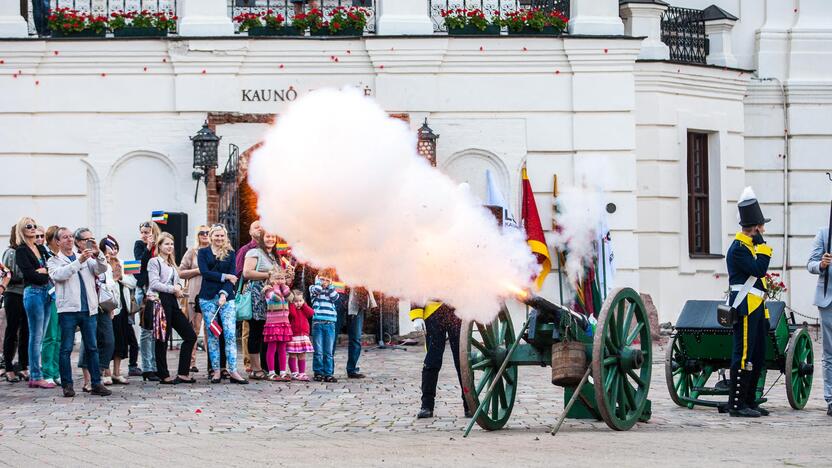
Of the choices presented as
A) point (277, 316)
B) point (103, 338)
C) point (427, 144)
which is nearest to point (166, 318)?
point (103, 338)

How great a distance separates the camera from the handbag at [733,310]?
1390 centimetres

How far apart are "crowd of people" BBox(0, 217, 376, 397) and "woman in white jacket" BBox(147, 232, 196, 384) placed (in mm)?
12

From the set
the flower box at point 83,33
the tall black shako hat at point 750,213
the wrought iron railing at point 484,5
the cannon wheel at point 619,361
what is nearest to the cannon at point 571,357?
the cannon wheel at point 619,361

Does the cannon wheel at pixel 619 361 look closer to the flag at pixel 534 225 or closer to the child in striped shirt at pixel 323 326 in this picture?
the child in striped shirt at pixel 323 326

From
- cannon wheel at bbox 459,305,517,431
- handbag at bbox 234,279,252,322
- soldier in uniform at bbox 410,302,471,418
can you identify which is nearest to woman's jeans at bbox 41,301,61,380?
handbag at bbox 234,279,252,322

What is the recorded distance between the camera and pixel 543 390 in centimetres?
1667

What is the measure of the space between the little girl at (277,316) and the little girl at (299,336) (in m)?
0.10

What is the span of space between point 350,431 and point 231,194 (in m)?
11.0

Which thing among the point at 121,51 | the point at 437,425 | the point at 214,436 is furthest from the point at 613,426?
the point at 121,51

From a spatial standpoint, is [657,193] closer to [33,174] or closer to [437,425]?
[33,174]

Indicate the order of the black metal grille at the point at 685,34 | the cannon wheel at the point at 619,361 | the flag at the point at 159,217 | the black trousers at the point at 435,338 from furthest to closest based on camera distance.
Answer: the black metal grille at the point at 685,34 → the flag at the point at 159,217 → the black trousers at the point at 435,338 → the cannon wheel at the point at 619,361

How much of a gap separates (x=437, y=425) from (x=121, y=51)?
39.7 feet

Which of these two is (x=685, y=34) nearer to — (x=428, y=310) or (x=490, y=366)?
(x=428, y=310)

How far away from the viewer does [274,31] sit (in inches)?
935
